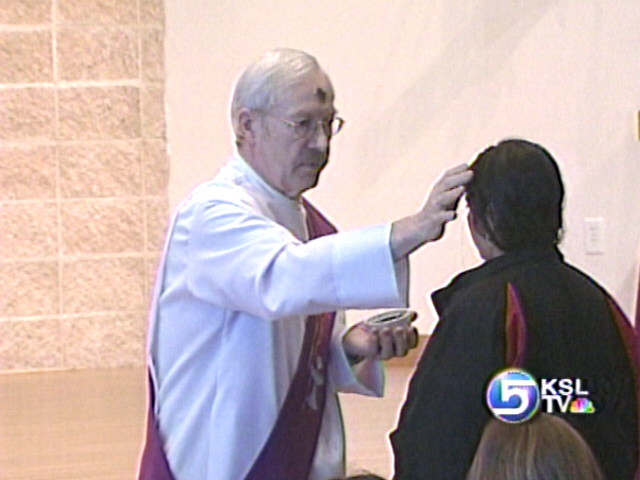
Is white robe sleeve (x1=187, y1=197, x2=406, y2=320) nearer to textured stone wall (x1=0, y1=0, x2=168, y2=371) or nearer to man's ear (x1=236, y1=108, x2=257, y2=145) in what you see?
man's ear (x1=236, y1=108, x2=257, y2=145)

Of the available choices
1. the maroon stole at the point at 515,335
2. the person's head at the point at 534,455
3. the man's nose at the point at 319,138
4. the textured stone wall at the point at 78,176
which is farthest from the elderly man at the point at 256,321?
the textured stone wall at the point at 78,176

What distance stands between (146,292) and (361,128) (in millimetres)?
1106

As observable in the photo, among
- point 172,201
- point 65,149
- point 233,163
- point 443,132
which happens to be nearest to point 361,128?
point 443,132

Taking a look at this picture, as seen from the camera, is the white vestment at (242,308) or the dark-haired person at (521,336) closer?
the white vestment at (242,308)

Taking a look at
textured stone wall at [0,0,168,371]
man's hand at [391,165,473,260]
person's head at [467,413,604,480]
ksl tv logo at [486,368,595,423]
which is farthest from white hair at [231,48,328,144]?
textured stone wall at [0,0,168,371]

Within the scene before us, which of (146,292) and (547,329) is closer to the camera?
(547,329)

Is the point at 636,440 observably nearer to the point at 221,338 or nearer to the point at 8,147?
the point at 221,338

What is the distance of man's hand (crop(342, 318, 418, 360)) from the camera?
1.89 m

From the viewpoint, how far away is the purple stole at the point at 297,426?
73.2 inches

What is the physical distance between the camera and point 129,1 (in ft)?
17.4

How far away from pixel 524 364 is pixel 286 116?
475 mm

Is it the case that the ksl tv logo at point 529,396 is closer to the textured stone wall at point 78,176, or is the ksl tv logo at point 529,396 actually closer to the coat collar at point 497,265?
the coat collar at point 497,265

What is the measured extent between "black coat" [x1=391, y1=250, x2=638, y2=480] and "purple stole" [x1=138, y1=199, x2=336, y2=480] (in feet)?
0.43

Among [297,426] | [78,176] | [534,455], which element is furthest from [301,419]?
[78,176]
